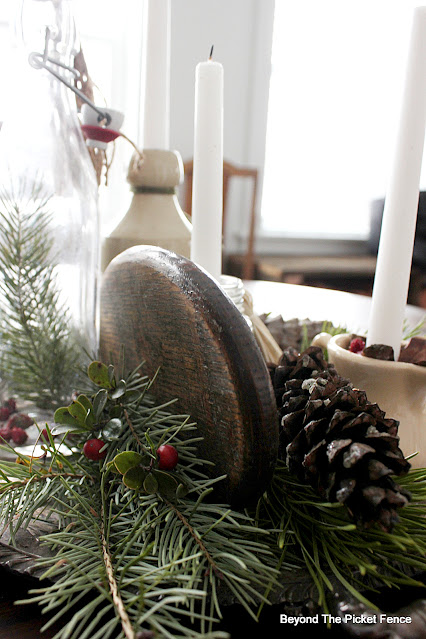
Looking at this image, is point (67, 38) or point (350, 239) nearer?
point (67, 38)

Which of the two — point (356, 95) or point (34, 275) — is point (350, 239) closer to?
point (356, 95)

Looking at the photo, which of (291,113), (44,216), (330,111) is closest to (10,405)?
(44,216)

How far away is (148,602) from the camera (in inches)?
8.4


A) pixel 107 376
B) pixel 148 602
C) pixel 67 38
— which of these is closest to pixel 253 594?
pixel 148 602

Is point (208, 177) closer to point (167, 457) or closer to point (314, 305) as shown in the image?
point (167, 457)

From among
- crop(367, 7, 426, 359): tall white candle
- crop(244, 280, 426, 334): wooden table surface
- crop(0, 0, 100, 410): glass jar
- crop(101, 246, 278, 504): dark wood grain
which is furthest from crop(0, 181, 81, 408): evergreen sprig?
crop(244, 280, 426, 334): wooden table surface

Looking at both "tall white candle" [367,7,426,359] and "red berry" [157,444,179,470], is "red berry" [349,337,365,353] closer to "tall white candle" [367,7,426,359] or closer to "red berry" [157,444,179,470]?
"tall white candle" [367,7,426,359]

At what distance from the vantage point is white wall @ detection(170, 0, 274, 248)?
2324 millimetres

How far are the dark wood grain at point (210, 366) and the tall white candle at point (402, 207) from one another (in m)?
0.14

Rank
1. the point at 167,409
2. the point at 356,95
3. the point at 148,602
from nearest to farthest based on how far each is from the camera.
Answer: the point at 148,602 < the point at 167,409 < the point at 356,95

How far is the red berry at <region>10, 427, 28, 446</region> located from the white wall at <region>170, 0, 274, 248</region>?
2102 mm

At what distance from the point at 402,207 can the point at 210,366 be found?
17 cm

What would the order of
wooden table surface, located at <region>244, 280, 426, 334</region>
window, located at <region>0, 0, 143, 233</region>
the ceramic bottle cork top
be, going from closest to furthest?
the ceramic bottle cork top
wooden table surface, located at <region>244, 280, 426, 334</region>
window, located at <region>0, 0, 143, 233</region>

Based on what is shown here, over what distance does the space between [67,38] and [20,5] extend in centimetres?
4
